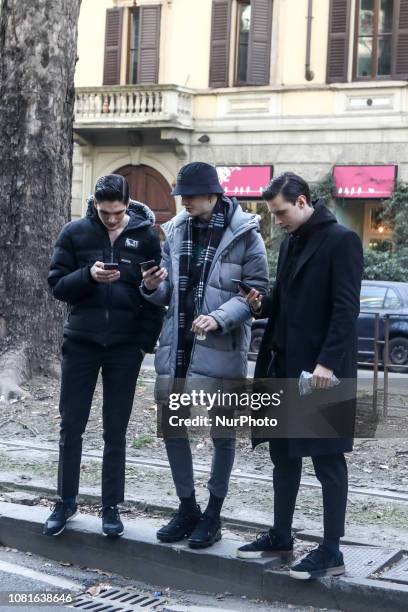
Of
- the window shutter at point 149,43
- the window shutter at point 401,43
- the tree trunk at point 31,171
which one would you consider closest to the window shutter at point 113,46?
the window shutter at point 149,43

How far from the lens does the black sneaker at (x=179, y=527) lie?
5738 mm

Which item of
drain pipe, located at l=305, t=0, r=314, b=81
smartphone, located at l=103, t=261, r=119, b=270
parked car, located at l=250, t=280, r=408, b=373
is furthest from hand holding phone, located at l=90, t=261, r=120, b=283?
drain pipe, located at l=305, t=0, r=314, b=81

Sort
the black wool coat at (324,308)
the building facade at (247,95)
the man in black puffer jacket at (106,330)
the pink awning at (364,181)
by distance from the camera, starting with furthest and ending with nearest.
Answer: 1. the building facade at (247,95)
2. the pink awning at (364,181)
3. the man in black puffer jacket at (106,330)
4. the black wool coat at (324,308)

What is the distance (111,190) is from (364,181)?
21.3 metres

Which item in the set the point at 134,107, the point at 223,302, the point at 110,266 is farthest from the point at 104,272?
the point at 134,107

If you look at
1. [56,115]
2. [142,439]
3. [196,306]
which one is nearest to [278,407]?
[196,306]

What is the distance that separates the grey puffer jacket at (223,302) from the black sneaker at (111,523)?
2.58 ft

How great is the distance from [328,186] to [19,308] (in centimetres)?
1655

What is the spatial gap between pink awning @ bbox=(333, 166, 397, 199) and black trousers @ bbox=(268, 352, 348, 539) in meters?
21.2

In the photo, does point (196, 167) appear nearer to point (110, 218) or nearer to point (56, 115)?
point (110, 218)

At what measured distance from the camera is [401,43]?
86.4ft

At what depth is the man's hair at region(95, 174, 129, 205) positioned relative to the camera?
5.69m

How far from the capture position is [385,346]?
10.8 meters

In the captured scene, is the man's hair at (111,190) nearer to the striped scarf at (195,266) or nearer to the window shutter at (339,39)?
the striped scarf at (195,266)
